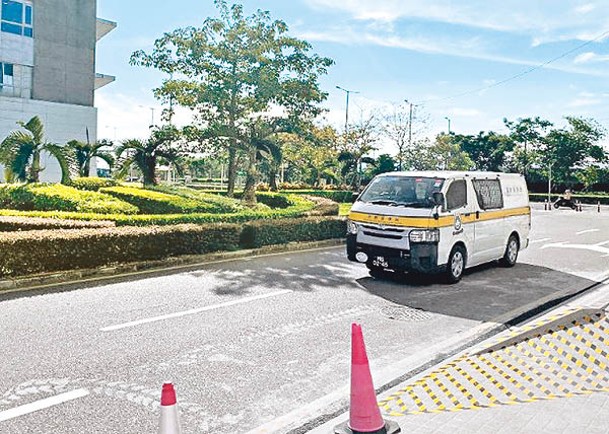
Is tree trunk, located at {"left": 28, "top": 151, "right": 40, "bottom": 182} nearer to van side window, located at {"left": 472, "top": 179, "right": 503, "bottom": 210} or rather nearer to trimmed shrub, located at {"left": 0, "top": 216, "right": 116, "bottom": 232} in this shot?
trimmed shrub, located at {"left": 0, "top": 216, "right": 116, "bottom": 232}

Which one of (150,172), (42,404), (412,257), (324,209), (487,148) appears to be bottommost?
(42,404)

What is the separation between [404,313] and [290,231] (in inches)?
267

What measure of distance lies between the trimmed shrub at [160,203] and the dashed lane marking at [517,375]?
12.9 meters

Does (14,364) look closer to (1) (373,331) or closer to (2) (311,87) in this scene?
(1) (373,331)

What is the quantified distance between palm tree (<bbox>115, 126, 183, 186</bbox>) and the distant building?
36.4ft

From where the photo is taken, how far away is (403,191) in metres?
10.6

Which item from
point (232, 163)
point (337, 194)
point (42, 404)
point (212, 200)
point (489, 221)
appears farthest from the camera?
point (337, 194)

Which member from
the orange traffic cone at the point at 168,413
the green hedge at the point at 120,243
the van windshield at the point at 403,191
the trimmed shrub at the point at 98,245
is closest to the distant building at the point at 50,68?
the green hedge at the point at 120,243

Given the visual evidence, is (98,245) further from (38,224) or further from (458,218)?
(458,218)

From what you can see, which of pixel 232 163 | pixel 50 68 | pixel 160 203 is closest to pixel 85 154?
pixel 232 163

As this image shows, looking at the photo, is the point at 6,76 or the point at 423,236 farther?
the point at 6,76

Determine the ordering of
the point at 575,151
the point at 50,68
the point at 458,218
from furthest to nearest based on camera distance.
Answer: the point at 575,151 → the point at 50,68 → the point at 458,218

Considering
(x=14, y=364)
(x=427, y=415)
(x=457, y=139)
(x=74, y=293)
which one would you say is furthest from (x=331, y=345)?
(x=457, y=139)

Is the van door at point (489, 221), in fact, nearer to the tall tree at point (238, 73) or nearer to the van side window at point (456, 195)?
the van side window at point (456, 195)
